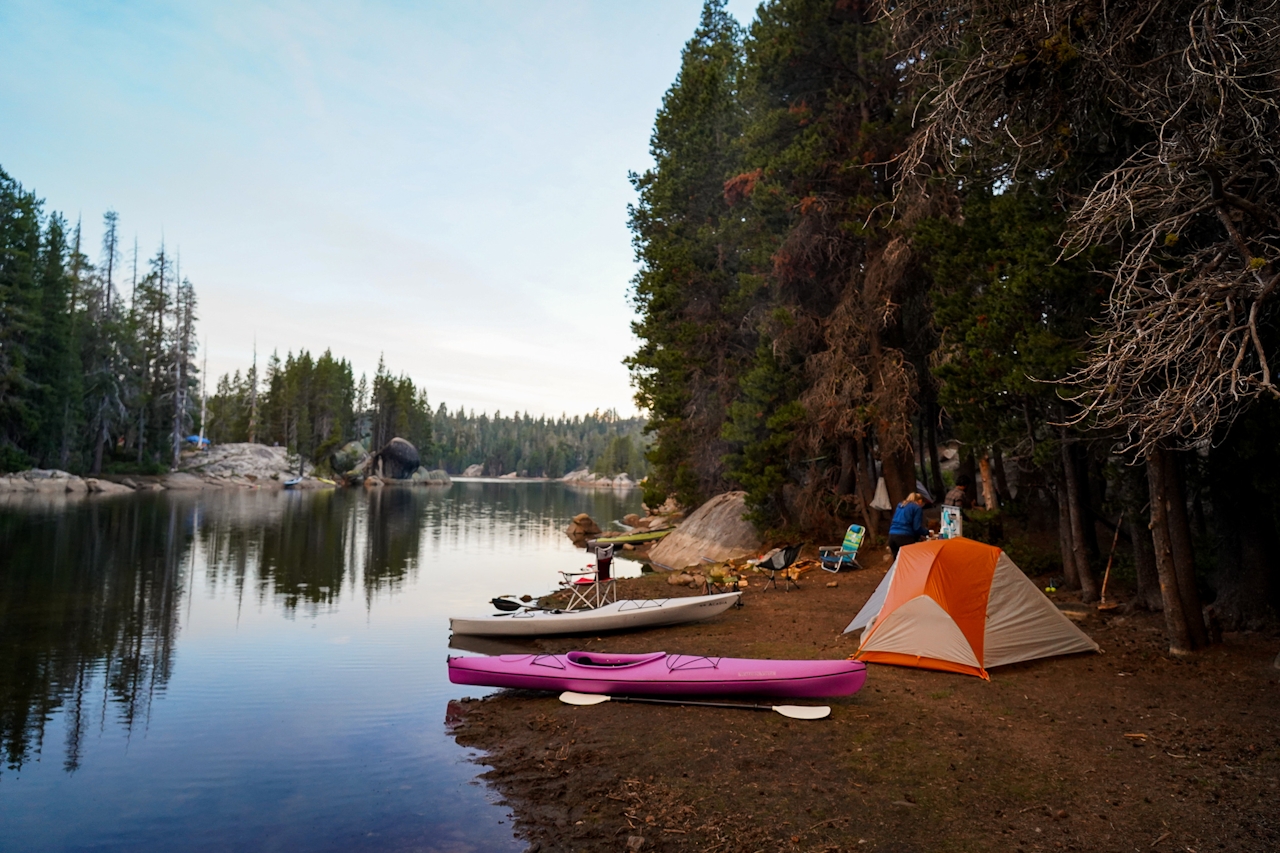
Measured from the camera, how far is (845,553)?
699 inches

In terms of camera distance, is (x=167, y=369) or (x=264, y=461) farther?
(x=264, y=461)

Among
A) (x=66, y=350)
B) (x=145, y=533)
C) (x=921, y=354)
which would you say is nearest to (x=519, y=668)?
(x=921, y=354)

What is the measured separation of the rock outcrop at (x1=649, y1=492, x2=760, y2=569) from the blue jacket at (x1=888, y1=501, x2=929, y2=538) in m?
8.16

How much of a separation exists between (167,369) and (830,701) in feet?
264

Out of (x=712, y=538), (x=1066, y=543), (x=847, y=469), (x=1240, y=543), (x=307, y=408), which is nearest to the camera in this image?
(x=1240, y=543)

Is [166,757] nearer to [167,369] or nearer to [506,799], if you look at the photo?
[506,799]

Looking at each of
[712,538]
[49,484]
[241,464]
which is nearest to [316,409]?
[241,464]

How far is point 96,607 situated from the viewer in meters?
16.1

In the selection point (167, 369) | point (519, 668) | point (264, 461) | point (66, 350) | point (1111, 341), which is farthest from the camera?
point (264, 461)

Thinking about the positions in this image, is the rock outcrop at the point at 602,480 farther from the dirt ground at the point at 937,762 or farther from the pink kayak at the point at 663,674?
the dirt ground at the point at 937,762

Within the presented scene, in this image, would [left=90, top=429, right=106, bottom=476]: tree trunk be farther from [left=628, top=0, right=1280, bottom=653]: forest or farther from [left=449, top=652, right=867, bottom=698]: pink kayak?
[left=449, top=652, right=867, bottom=698]: pink kayak

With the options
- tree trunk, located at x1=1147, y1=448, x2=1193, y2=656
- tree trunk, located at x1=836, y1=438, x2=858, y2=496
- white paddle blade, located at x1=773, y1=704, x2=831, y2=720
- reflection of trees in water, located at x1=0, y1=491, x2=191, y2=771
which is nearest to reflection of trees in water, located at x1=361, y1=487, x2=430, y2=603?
reflection of trees in water, located at x1=0, y1=491, x2=191, y2=771

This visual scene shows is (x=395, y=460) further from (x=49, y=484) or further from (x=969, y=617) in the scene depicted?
(x=969, y=617)

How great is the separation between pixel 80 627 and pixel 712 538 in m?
15.7
